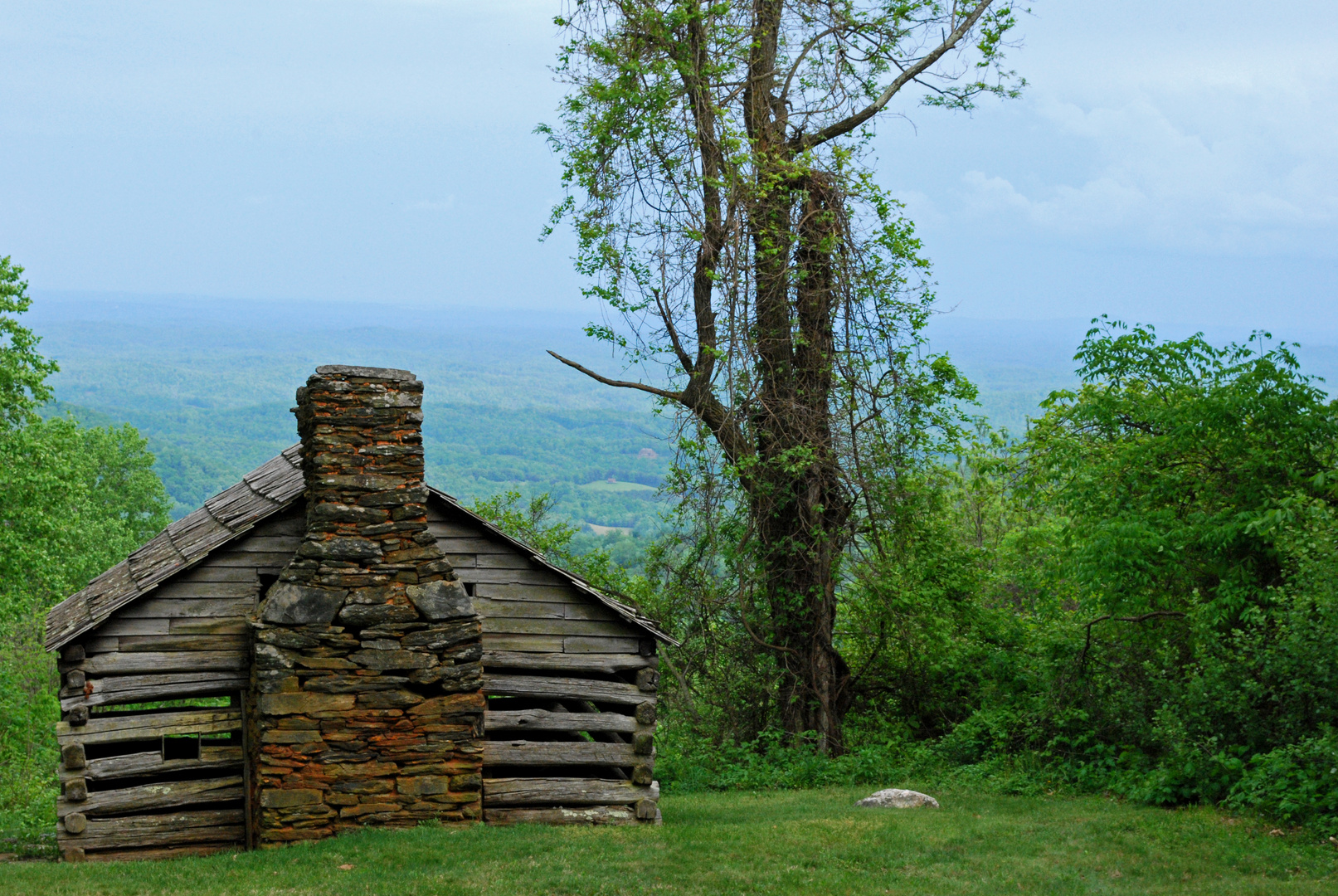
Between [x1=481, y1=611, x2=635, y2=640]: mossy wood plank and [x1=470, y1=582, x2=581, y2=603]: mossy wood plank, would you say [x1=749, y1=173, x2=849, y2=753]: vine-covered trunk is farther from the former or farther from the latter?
[x1=470, y1=582, x2=581, y2=603]: mossy wood plank

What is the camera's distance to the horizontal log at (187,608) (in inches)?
441

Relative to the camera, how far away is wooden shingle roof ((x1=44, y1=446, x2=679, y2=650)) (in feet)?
36.4

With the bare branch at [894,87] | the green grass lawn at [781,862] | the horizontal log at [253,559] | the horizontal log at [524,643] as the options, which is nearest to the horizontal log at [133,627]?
the horizontal log at [253,559]

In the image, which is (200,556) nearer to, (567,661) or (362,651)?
(362,651)

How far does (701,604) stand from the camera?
57.8ft

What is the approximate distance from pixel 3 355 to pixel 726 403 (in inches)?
599

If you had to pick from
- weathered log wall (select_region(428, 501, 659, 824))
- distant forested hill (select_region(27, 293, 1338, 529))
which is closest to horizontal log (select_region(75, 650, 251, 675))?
weathered log wall (select_region(428, 501, 659, 824))

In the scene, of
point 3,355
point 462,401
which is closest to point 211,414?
point 462,401

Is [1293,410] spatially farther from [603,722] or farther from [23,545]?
[23,545]

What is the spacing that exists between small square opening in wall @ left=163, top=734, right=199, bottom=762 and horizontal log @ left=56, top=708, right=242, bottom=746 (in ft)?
0.45

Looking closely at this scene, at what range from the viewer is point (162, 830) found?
11125mm

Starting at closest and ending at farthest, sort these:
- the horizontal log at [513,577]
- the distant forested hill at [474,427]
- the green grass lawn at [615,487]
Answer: the horizontal log at [513,577]
the distant forested hill at [474,427]
the green grass lawn at [615,487]

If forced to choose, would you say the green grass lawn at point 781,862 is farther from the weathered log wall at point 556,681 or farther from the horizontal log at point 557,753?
the horizontal log at point 557,753

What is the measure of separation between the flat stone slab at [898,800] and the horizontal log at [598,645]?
3401 mm
